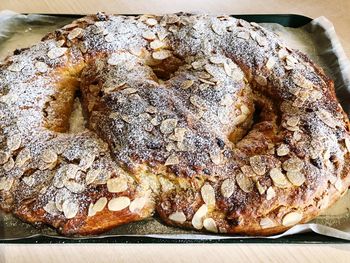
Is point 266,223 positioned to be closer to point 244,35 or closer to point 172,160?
point 172,160

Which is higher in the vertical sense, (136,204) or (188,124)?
(188,124)

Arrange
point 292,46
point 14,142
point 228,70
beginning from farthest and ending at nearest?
point 292,46, point 228,70, point 14,142

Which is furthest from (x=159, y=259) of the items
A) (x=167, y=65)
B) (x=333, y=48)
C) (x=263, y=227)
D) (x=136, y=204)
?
(x=333, y=48)

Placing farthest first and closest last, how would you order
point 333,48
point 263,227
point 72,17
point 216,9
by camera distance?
point 216,9 → point 72,17 → point 333,48 → point 263,227

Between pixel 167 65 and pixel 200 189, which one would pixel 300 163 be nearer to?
pixel 200 189

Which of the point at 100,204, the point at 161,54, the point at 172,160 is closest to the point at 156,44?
the point at 161,54

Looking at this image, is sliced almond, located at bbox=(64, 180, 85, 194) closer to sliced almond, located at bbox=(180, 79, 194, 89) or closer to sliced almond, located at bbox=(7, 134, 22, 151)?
sliced almond, located at bbox=(7, 134, 22, 151)

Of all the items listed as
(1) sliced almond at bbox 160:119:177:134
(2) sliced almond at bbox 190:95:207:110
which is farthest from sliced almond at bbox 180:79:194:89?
(1) sliced almond at bbox 160:119:177:134
